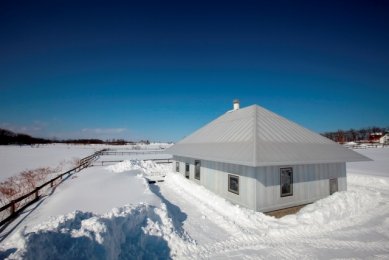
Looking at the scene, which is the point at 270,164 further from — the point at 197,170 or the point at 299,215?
the point at 197,170

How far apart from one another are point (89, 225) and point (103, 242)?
64cm

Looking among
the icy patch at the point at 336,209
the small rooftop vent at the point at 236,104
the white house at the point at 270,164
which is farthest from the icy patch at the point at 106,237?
the small rooftop vent at the point at 236,104

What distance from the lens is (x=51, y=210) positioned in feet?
32.6

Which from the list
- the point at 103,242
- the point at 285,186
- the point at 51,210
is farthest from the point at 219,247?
the point at 51,210

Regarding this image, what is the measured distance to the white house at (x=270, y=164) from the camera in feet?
32.7

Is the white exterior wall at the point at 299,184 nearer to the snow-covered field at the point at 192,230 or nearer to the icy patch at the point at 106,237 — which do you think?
the snow-covered field at the point at 192,230

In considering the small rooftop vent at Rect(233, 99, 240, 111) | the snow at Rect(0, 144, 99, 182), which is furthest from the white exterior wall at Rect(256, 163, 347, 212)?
the snow at Rect(0, 144, 99, 182)

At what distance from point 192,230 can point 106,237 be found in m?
3.71

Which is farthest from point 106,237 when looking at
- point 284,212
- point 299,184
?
point 299,184

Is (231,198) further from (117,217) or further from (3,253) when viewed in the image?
(3,253)

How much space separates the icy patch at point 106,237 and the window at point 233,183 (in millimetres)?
4416

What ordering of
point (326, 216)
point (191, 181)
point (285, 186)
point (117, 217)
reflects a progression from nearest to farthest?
point (117, 217) → point (326, 216) → point (285, 186) → point (191, 181)

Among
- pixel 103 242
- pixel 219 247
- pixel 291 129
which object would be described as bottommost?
pixel 219 247

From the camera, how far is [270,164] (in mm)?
9258
